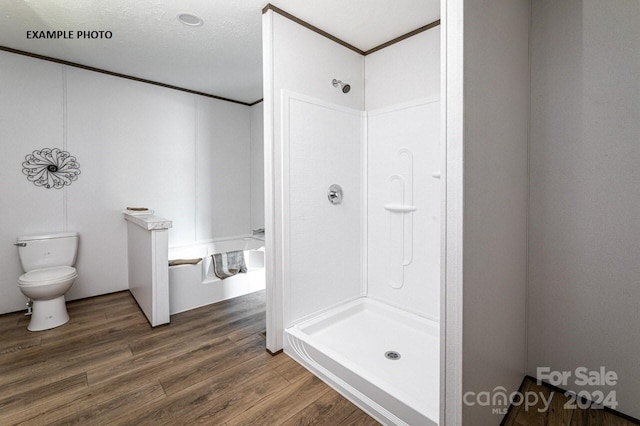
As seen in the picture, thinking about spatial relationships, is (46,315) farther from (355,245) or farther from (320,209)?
(355,245)

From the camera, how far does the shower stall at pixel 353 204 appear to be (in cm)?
210

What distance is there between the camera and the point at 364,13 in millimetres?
2129

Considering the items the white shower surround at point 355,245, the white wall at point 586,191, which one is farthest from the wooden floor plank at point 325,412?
the white wall at point 586,191

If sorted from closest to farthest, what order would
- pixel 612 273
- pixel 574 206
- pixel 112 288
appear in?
1. pixel 612 273
2. pixel 574 206
3. pixel 112 288

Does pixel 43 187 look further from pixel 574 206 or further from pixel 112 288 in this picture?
pixel 574 206

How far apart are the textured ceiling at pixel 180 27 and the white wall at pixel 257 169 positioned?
1173 millimetres

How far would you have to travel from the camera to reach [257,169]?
14.4 ft

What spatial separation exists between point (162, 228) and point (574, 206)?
300cm

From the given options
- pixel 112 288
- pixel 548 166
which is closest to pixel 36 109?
pixel 112 288

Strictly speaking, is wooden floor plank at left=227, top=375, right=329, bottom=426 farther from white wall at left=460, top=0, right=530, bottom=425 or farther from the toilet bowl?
the toilet bowl

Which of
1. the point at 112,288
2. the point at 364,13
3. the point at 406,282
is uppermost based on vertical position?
the point at 364,13

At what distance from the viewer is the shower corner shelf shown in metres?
2.42

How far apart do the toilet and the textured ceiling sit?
181cm

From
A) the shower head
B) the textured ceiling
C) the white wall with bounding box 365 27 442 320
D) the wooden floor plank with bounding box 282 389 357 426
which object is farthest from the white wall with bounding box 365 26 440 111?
the wooden floor plank with bounding box 282 389 357 426
